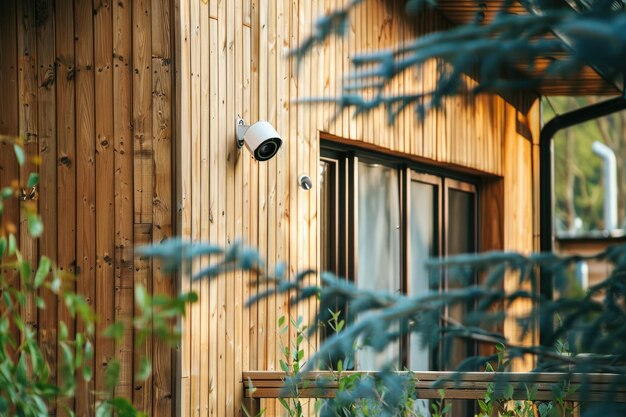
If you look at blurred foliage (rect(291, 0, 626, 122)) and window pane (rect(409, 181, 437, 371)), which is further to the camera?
window pane (rect(409, 181, 437, 371))

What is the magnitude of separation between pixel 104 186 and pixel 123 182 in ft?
0.29

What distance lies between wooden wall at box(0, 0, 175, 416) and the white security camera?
1.69 feet

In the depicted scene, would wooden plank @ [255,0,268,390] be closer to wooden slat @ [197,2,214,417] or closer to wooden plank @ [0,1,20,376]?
wooden slat @ [197,2,214,417]

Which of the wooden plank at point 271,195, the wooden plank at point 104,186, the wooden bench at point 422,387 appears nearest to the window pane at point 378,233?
the wooden plank at point 271,195

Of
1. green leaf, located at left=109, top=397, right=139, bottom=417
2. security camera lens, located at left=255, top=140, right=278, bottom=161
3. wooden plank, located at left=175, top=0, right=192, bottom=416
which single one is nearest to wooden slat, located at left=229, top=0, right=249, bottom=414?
security camera lens, located at left=255, top=140, right=278, bottom=161

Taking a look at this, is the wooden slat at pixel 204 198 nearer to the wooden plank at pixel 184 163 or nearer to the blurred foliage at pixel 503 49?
the wooden plank at pixel 184 163

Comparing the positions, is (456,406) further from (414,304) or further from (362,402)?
(414,304)

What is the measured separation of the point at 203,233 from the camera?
15.8ft

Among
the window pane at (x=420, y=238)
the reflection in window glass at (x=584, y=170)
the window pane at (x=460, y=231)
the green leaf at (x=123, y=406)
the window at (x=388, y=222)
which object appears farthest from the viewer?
the reflection in window glass at (x=584, y=170)

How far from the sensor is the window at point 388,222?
6.47 meters

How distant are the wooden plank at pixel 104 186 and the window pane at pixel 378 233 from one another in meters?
2.38

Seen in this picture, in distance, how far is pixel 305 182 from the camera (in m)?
5.84

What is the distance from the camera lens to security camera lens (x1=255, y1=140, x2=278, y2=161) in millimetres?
5125

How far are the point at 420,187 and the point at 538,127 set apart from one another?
3.02 meters
